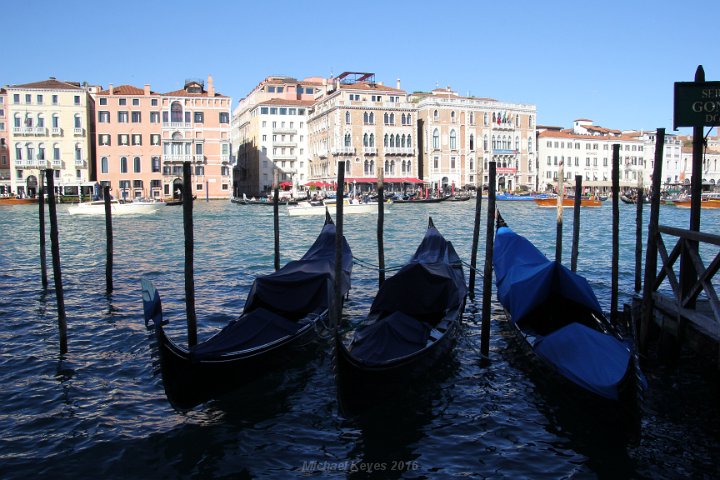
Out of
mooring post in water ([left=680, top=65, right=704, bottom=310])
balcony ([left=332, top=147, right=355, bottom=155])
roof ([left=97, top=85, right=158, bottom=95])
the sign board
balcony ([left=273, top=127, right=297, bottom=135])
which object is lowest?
mooring post in water ([left=680, top=65, right=704, bottom=310])

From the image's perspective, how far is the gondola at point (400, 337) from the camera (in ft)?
16.2

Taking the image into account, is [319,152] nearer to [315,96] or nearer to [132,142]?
[315,96]

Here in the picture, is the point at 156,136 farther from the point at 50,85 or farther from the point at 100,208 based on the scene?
the point at 100,208

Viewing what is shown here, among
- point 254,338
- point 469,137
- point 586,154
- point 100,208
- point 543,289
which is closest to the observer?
point 254,338

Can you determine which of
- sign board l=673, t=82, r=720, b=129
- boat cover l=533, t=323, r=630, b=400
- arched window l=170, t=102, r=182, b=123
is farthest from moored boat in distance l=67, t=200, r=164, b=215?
sign board l=673, t=82, r=720, b=129

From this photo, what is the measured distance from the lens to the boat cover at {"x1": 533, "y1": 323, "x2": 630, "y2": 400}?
15.1 ft

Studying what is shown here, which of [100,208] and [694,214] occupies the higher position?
[694,214]

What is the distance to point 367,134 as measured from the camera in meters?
45.1

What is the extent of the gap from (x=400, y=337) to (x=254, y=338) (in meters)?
1.34

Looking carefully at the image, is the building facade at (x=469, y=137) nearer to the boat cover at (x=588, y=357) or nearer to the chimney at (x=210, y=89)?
the chimney at (x=210, y=89)

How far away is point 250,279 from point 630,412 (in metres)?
8.44

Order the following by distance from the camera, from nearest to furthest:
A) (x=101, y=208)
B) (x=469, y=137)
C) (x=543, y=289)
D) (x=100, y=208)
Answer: (x=543, y=289) < (x=101, y=208) < (x=100, y=208) < (x=469, y=137)

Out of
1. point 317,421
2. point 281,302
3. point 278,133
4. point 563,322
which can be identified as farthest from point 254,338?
point 278,133

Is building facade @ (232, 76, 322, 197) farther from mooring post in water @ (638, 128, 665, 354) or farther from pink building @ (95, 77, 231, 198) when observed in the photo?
mooring post in water @ (638, 128, 665, 354)
